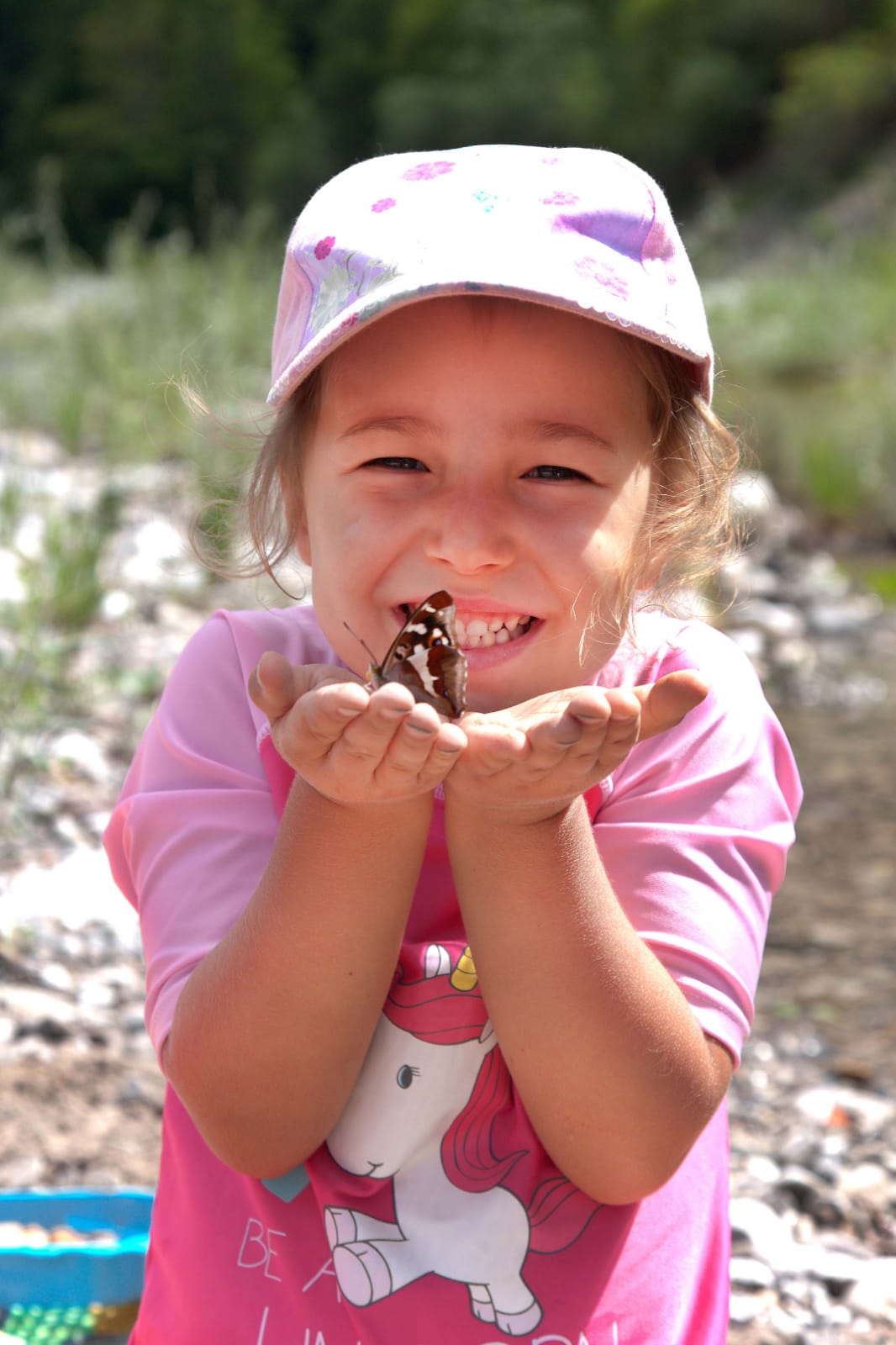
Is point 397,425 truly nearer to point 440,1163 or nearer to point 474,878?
point 474,878

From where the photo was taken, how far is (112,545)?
496 centimetres

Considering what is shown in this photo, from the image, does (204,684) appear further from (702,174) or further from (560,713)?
(702,174)

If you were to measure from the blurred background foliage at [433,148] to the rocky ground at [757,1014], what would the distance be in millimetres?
2736

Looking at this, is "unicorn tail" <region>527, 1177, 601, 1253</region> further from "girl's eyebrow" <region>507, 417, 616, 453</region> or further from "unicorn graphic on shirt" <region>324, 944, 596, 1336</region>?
"girl's eyebrow" <region>507, 417, 616, 453</region>

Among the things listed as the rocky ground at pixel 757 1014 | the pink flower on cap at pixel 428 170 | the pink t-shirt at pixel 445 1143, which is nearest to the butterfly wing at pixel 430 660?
the pink t-shirt at pixel 445 1143

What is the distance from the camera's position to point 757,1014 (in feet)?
9.37

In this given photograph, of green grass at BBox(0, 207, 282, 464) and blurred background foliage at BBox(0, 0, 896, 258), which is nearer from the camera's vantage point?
green grass at BBox(0, 207, 282, 464)

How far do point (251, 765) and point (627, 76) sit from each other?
98.1 feet

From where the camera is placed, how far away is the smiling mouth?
127 cm

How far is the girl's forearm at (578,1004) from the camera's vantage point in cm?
117

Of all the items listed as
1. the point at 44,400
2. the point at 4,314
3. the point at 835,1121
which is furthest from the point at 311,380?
the point at 4,314

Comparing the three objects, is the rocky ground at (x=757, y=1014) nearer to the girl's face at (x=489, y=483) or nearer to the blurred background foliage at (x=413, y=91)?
the girl's face at (x=489, y=483)

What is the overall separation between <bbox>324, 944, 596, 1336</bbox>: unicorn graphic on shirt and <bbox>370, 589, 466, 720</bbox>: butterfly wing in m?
0.38

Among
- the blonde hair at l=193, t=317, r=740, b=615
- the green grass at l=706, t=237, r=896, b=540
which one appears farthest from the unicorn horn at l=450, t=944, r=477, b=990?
the green grass at l=706, t=237, r=896, b=540
